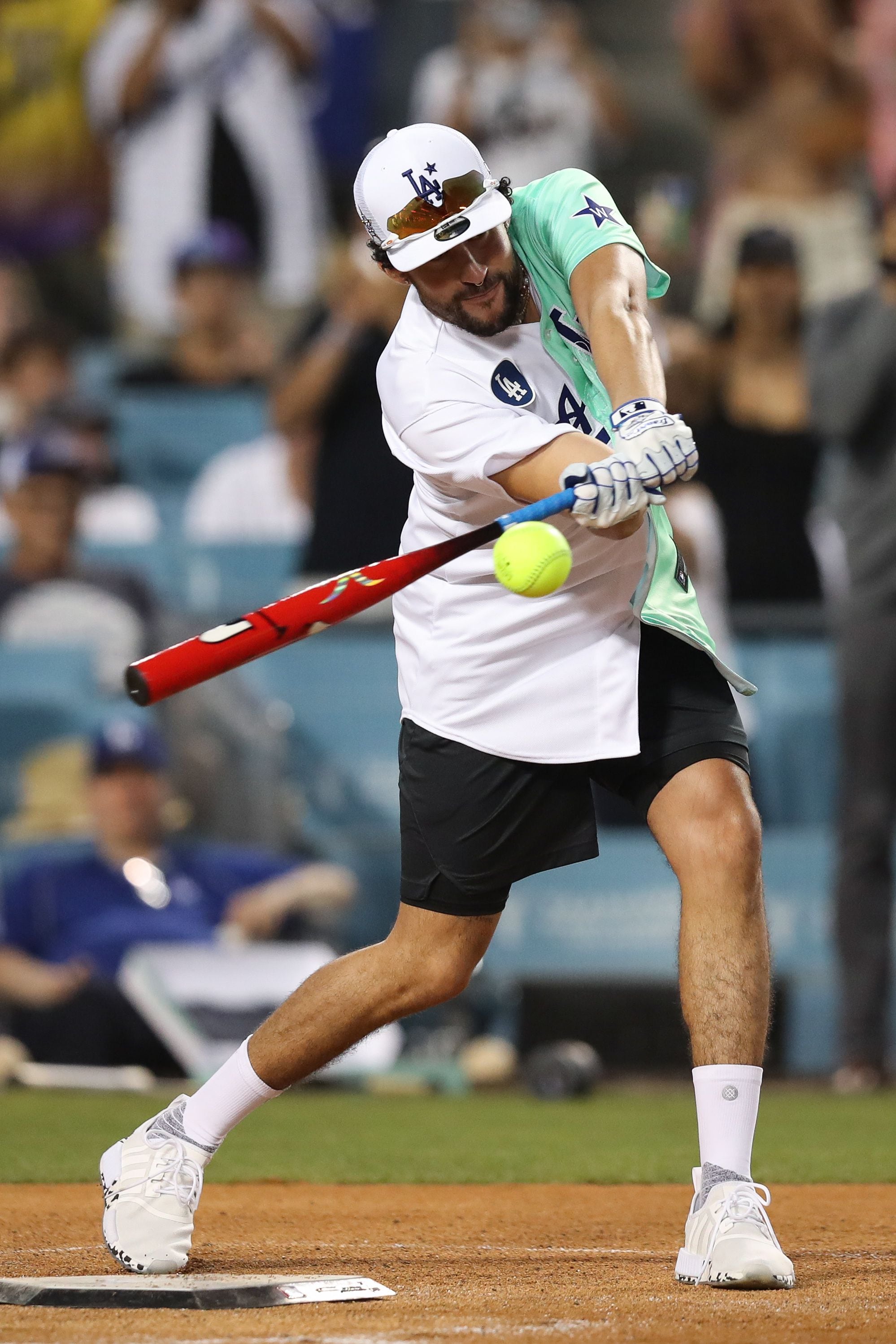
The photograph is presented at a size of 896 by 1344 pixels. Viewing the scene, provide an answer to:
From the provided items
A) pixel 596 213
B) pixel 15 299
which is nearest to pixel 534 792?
pixel 596 213

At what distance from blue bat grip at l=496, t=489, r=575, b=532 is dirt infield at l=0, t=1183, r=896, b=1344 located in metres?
1.28

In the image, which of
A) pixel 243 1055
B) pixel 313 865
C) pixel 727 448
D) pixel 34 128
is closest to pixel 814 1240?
pixel 243 1055

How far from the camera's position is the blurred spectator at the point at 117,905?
6910 mm

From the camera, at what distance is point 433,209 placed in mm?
3314

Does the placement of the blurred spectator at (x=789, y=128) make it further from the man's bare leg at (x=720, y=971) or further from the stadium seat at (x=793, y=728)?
the man's bare leg at (x=720, y=971)

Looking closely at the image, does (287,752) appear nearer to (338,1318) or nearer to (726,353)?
(726,353)

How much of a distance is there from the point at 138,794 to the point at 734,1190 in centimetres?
443

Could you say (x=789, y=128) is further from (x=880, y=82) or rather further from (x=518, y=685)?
(x=518, y=685)

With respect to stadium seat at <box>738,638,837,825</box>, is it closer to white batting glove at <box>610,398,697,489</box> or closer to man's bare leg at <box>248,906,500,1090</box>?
man's bare leg at <box>248,906,500,1090</box>

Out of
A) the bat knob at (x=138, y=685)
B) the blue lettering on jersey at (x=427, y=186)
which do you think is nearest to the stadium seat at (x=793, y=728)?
the blue lettering on jersey at (x=427, y=186)

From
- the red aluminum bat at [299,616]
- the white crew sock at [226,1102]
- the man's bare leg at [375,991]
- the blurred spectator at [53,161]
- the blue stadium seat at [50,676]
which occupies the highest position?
the blurred spectator at [53,161]

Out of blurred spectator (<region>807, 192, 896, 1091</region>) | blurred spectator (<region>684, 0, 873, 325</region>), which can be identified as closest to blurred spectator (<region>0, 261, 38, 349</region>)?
blurred spectator (<region>684, 0, 873, 325</region>)

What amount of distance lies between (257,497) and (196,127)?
114 inches

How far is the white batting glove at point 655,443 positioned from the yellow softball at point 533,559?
0.19 meters
